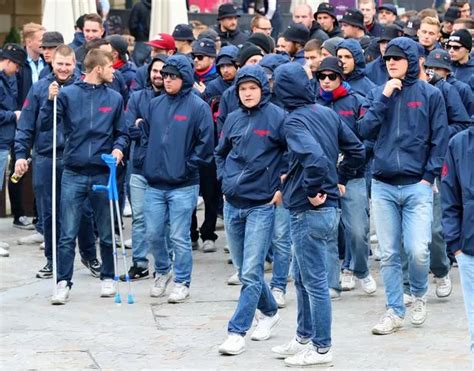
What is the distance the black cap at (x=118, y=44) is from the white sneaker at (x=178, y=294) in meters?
3.55

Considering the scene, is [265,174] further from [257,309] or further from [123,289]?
[123,289]

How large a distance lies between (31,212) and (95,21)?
2.29m

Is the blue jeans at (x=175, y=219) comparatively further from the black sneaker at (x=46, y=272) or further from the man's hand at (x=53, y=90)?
→ the black sneaker at (x=46, y=272)

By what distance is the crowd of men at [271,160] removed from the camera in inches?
376

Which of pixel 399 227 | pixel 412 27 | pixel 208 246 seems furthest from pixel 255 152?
pixel 412 27

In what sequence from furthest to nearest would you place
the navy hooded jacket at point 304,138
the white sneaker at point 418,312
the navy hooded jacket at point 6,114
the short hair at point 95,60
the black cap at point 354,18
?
the black cap at point 354,18 → the navy hooded jacket at point 6,114 → the short hair at point 95,60 → the white sneaker at point 418,312 → the navy hooded jacket at point 304,138

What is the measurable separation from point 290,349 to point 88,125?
2995 mm

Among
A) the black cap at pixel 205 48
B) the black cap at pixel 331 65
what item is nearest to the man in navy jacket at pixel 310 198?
the black cap at pixel 331 65

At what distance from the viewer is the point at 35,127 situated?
1248 cm

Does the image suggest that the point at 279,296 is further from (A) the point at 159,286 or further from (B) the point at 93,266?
(B) the point at 93,266

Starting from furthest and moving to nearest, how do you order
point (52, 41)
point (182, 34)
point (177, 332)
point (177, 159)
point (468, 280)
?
point (182, 34)
point (52, 41)
point (177, 159)
point (177, 332)
point (468, 280)

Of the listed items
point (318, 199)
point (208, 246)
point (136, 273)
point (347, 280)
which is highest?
point (318, 199)

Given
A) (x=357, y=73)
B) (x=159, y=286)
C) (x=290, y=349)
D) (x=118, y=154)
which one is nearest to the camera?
(x=290, y=349)

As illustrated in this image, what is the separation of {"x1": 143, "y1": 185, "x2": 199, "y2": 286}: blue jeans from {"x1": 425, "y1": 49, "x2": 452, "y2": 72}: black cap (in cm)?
236
